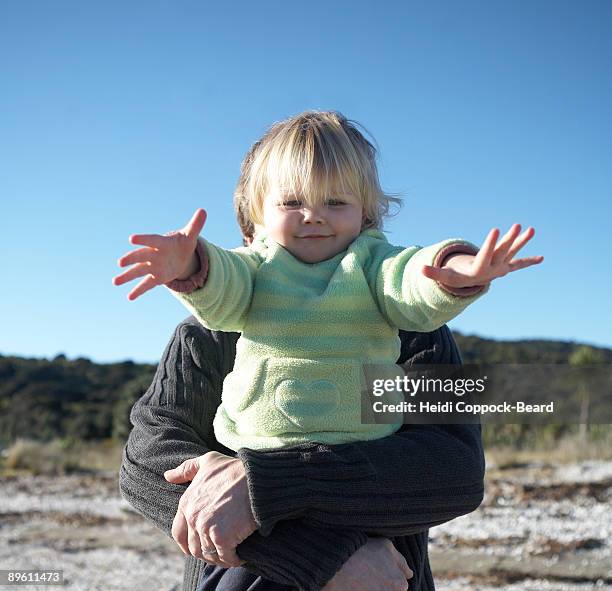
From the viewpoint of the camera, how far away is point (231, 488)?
1722 mm

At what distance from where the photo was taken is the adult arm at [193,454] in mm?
1735

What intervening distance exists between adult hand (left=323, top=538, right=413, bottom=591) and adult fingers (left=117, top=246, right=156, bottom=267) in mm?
811

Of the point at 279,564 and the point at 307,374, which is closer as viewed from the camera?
the point at 279,564

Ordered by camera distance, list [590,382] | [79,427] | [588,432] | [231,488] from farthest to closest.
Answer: [79,427] < [590,382] < [588,432] < [231,488]

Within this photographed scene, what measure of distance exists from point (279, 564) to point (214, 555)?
0.49 feet

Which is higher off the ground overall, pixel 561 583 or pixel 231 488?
pixel 231 488

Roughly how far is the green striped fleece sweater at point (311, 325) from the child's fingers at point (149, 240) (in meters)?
0.15

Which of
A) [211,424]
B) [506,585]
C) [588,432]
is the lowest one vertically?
[506,585]

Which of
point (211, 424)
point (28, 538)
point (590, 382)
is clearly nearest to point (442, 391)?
point (211, 424)

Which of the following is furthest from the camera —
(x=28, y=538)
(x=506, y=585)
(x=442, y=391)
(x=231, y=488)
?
(x=28, y=538)

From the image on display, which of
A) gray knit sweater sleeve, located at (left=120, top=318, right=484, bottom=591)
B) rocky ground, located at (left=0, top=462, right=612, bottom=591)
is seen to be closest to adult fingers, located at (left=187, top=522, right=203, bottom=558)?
gray knit sweater sleeve, located at (left=120, top=318, right=484, bottom=591)

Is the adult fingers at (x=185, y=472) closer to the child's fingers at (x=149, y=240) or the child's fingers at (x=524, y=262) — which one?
the child's fingers at (x=149, y=240)

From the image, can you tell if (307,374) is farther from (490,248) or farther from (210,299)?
(490,248)

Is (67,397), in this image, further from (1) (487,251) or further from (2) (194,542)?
(1) (487,251)
